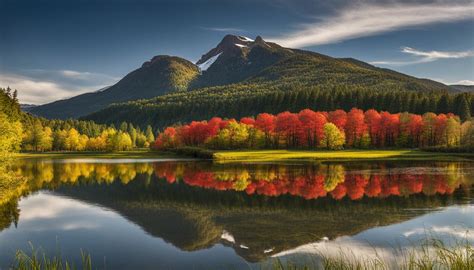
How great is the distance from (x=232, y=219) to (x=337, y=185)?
64.9 feet

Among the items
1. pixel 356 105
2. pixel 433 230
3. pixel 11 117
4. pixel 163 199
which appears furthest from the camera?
pixel 356 105

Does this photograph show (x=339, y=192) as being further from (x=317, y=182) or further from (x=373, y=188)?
(x=317, y=182)

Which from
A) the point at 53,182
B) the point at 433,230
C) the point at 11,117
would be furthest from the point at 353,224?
the point at 11,117

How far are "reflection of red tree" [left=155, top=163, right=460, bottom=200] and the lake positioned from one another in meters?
0.11

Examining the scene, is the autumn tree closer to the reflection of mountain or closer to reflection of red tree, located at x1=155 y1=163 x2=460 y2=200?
reflection of red tree, located at x1=155 y1=163 x2=460 y2=200

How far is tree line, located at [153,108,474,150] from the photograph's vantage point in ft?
392

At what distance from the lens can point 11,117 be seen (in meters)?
66.8

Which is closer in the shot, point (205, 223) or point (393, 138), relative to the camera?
point (205, 223)

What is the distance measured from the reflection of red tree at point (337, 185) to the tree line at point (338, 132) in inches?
2504

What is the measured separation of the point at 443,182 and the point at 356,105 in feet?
455

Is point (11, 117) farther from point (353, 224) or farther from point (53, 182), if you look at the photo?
point (353, 224)

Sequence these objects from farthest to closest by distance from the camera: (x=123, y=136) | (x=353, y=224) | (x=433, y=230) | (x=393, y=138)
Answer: (x=123, y=136) → (x=393, y=138) → (x=353, y=224) → (x=433, y=230)

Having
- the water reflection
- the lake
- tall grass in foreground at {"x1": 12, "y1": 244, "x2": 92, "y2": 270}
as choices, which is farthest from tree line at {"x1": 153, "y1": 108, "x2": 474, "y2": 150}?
tall grass in foreground at {"x1": 12, "y1": 244, "x2": 92, "y2": 270}

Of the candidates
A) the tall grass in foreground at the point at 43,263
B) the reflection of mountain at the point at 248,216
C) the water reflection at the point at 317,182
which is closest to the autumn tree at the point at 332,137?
the water reflection at the point at 317,182
